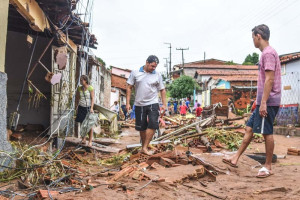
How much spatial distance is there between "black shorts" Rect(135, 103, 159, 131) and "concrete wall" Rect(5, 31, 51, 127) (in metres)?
4.39

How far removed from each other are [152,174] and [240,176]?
118 cm

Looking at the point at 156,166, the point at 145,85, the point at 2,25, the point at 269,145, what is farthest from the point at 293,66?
the point at 2,25

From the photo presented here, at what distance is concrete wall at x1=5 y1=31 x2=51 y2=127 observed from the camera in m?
8.70

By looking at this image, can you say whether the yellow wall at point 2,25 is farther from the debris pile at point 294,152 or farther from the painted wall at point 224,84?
the painted wall at point 224,84

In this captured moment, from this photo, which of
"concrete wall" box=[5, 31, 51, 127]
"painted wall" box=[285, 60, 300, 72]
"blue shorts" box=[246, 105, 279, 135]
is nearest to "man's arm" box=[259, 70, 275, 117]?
"blue shorts" box=[246, 105, 279, 135]

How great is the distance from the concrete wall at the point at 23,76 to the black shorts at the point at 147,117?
→ 4387mm

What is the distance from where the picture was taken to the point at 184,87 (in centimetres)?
4184

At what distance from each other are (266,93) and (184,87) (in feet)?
126

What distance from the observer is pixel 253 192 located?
304cm

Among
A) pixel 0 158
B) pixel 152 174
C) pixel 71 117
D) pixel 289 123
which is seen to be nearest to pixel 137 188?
pixel 152 174

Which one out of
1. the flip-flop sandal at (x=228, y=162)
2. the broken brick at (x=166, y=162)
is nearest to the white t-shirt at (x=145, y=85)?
the broken brick at (x=166, y=162)

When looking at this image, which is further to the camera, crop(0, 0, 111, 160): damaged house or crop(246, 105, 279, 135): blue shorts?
crop(0, 0, 111, 160): damaged house

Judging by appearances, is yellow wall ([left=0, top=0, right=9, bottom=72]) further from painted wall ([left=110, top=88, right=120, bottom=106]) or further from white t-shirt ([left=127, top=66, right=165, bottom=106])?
painted wall ([left=110, top=88, right=120, bottom=106])

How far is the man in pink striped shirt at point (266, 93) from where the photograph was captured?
377 centimetres
